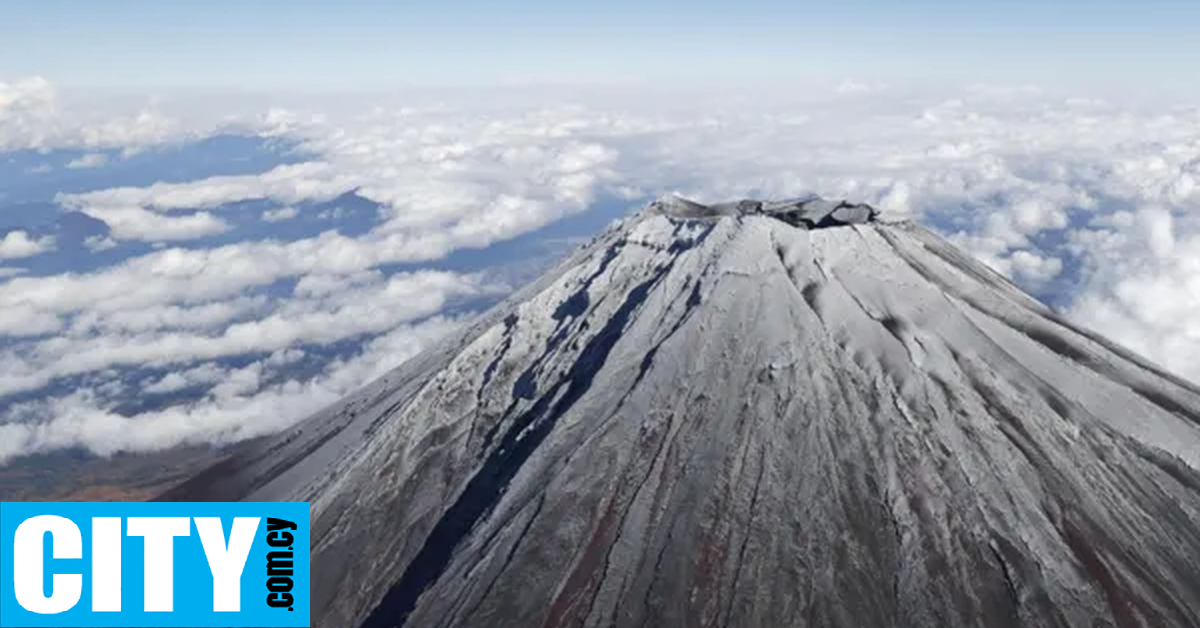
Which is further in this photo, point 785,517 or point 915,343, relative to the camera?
point 915,343

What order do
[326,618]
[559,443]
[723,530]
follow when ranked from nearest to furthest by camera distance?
[723,530] < [326,618] < [559,443]

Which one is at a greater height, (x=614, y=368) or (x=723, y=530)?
(x=614, y=368)

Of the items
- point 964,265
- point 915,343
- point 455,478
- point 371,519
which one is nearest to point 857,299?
point 915,343

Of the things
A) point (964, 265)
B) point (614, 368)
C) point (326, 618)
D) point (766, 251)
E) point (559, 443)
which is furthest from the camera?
point (964, 265)

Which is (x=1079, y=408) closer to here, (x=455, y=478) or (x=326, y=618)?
(x=455, y=478)

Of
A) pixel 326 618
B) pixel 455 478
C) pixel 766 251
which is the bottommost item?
pixel 326 618

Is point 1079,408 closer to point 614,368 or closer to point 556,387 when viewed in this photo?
point 614,368
